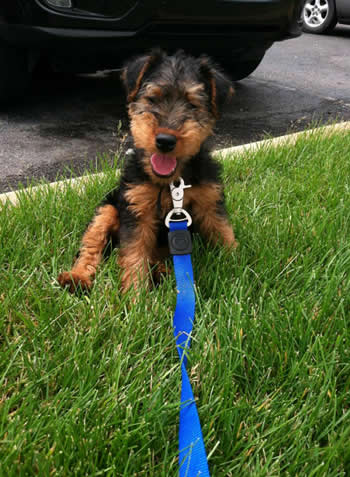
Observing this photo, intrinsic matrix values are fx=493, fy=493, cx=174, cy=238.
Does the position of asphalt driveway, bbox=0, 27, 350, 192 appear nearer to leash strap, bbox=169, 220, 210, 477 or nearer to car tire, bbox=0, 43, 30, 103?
car tire, bbox=0, 43, 30, 103

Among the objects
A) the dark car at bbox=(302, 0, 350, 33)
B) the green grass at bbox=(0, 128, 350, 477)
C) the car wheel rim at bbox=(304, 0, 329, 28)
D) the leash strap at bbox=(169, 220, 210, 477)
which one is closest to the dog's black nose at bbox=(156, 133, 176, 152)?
the leash strap at bbox=(169, 220, 210, 477)

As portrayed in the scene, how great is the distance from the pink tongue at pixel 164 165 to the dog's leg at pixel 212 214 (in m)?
0.27

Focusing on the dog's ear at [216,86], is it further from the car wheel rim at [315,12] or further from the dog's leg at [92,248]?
the car wheel rim at [315,12]

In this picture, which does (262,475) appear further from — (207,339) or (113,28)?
(113,28)

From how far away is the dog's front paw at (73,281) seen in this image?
2.44 meters

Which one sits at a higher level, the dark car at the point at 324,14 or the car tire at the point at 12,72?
the car tire at the point at 12,72

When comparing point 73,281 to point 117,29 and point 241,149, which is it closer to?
point 241,149

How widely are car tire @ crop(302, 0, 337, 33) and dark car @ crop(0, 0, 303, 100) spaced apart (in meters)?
6.94

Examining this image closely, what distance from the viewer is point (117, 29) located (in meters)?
4.62

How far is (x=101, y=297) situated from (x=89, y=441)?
0.82 m

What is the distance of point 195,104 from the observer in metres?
2.72

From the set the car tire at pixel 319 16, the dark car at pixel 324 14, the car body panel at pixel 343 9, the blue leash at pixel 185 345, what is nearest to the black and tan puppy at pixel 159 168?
the blue leash at pixel 185 345

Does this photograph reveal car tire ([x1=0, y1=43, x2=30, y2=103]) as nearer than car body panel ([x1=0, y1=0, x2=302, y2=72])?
No

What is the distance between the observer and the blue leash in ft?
4.81
